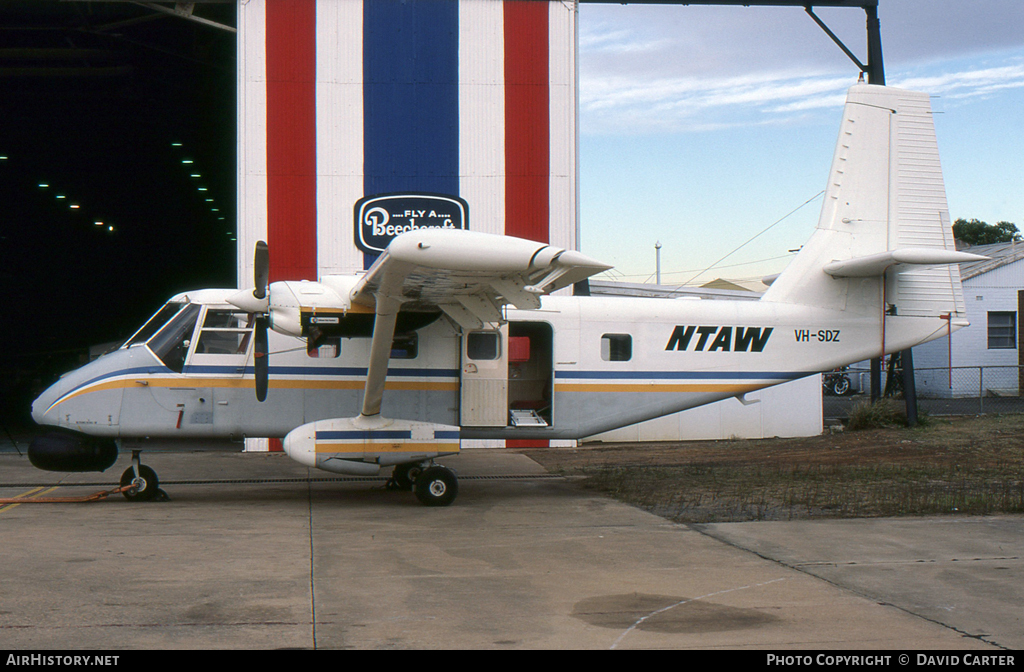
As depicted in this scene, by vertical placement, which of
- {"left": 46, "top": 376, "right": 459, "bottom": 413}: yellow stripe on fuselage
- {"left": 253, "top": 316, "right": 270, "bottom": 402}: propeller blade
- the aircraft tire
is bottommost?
the aircraft tire

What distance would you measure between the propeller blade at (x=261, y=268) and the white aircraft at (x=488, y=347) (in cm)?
2

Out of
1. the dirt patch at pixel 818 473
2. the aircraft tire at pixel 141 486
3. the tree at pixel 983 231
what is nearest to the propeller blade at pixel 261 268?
the aircraft tire at pixel 141 486

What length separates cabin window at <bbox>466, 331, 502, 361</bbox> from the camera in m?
12.3

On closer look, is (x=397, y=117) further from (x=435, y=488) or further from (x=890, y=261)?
(x=890, y=261)

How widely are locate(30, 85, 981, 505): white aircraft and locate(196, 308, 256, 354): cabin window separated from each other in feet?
0.06

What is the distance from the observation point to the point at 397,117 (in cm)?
1733

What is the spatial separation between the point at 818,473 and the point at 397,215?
9.54 metres

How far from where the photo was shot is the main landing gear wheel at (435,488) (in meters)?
11.4

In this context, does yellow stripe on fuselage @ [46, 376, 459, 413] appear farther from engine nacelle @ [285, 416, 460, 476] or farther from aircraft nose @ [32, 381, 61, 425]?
engine nacelle @ [285, 416, 460, 476]

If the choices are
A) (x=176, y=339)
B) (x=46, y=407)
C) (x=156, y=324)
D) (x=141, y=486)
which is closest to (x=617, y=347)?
(x=176, y=339)

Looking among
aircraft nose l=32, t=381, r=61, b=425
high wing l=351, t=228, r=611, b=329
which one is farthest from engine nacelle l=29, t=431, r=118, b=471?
high wing l=351, t=228, r=611, b=329

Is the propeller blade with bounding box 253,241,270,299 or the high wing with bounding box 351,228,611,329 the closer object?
the high wing with bounding box 351,228,611,329

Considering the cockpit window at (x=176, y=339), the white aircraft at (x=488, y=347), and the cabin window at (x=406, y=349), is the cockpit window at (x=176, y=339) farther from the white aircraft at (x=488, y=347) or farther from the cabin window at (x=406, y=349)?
the cabin window at (x=406, y=349)
